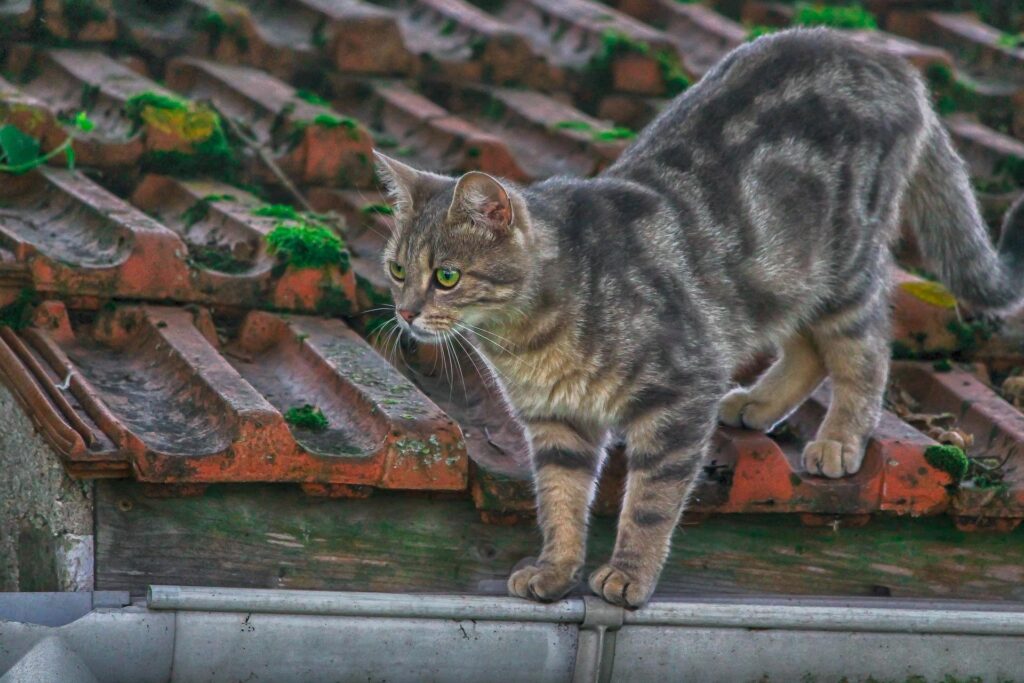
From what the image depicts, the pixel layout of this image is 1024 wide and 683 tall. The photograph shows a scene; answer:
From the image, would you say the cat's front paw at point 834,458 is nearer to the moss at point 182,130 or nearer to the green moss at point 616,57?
the moss at point 182,130

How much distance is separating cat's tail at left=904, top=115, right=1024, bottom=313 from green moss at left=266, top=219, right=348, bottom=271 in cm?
183

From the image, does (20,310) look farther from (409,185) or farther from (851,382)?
(851,382)

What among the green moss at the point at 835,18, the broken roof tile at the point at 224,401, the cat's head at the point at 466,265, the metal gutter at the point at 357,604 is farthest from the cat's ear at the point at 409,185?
the green moss at the point at 835,18

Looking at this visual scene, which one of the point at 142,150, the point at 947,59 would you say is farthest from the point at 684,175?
the point at 947,59

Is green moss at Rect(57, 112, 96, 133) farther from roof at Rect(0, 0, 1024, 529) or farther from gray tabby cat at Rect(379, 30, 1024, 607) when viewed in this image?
gray tabby cat at Rect(379, 30, 1024, 607)

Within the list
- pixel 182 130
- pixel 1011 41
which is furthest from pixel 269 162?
pixel 1011 41

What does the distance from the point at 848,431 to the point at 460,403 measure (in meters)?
1.08

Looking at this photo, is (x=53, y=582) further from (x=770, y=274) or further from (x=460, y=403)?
(x=770, y=274)

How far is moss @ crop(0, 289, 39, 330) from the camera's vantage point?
394 cm

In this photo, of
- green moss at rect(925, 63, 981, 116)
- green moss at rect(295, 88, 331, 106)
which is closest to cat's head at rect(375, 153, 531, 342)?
green moss at rect(295, 88, 331, 106)

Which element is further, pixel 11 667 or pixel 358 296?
pixel 358 296

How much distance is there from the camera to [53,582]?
362 centimetres

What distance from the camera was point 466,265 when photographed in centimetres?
401

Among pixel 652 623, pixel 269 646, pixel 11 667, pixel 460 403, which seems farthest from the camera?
pixel 460 403
